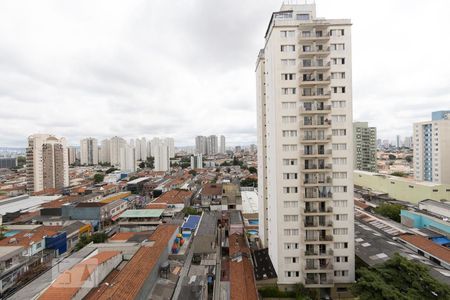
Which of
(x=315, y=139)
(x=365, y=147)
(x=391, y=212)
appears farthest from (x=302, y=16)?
(x=365, y=147)

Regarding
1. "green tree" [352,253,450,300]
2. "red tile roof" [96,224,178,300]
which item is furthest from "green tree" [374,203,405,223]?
"red tile roof" [96,224,178,300]

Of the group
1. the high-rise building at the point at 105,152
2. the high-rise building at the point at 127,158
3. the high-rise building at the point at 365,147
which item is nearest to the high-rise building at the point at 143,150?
the high-rise building at the point at 105,152

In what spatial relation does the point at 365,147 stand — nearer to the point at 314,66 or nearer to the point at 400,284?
the point at 314,66

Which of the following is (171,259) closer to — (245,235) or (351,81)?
(245,235)

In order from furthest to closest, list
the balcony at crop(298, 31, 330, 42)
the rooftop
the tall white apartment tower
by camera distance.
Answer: the rooftop → the tall white apartment tower → the balcony at crop(298, 31, 330, 42)

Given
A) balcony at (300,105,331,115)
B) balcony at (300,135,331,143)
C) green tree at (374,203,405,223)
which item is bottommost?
green tree at (374,203,405,223)

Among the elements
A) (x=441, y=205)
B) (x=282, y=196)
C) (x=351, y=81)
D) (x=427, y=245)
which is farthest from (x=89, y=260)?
(x=441, y=205)

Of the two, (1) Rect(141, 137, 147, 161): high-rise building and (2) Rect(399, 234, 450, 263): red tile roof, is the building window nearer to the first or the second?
(2) Rect(399, 234, 450, 263): red tile roof
